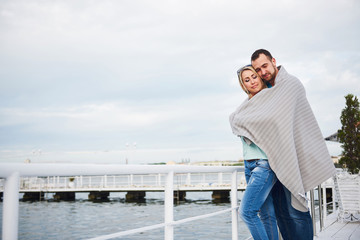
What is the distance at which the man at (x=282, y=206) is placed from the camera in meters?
1.82

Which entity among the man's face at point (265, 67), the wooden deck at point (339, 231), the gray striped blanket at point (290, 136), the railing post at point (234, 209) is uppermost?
the man's face at point (265, 67)

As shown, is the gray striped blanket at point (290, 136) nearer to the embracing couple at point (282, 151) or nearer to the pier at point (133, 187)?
the embracing couple at point (282, 151)

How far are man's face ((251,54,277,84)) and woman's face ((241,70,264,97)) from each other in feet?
0.10

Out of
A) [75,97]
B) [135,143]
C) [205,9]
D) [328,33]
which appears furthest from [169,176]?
[75,97]

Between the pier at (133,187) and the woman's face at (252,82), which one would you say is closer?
the woman's face at (252,82)

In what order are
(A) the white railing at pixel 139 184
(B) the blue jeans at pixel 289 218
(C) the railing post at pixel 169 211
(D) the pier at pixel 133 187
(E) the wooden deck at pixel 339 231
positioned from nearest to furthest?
(C) the railing post at pixel 169 211 → (B) the blue jeans at pixel 289 218 → (E) the wooden deck at pixel 339 231 → (A) the white railing at pixel 139 184 → (D) the pier at pixel 133 187

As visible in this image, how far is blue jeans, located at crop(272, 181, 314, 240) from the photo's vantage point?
1.82 meters

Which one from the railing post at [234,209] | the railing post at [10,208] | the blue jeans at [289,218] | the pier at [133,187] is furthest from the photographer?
the pier at [133,187]

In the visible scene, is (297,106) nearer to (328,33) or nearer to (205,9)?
(328,33)

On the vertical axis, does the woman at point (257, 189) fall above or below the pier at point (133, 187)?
above

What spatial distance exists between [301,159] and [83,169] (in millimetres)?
1078

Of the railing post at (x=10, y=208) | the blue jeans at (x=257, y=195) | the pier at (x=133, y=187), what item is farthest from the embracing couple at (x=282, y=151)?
the pier at (x=133, y=187)

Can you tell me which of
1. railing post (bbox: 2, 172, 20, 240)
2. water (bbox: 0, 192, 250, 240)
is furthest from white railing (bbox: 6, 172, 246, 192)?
railing post (bbox: 2, 172, 20, 240)

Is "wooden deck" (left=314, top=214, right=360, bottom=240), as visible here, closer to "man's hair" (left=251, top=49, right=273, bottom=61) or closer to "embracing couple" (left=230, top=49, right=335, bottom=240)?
"embracing couple" (left=230, top=49, right=335, bottom=240)
